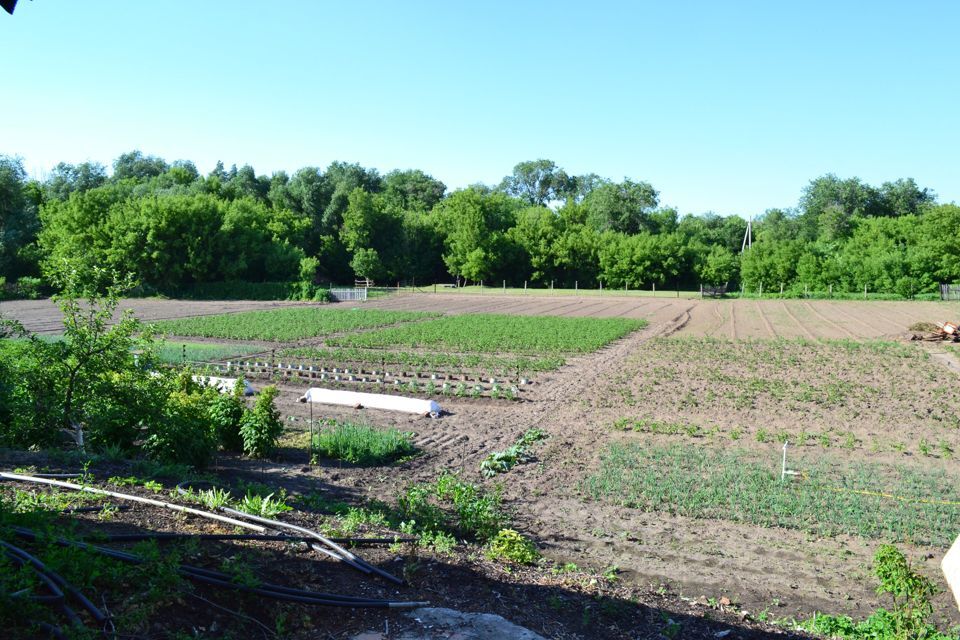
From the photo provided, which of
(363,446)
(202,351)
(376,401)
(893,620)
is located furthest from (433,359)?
(893,620)

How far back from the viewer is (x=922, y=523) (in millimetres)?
8992

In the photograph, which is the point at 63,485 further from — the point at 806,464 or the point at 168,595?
the point at 806,464

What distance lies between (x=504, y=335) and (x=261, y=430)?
62.4 ft

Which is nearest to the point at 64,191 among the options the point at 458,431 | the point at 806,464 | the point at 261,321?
the point at 261,321

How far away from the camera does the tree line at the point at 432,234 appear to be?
188ft

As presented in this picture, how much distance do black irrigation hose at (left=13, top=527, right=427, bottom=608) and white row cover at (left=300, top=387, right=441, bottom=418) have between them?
10.6 metres

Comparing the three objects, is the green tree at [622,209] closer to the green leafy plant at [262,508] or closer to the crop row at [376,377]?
the crop row at [376,377]

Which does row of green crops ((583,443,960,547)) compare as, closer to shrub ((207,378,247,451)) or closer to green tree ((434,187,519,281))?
shrub ((207,378,247,451))

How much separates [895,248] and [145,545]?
235 feet

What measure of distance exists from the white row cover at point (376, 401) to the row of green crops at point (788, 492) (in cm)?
482

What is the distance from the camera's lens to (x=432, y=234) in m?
79.0

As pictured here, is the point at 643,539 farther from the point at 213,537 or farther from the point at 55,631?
the point at 55,631

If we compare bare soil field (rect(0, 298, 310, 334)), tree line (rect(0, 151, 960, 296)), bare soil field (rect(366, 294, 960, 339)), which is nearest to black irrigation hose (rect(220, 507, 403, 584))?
bare soil field (rect(366, 294, 960, 339))

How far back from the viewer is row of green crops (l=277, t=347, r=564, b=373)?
2213 centimetres
